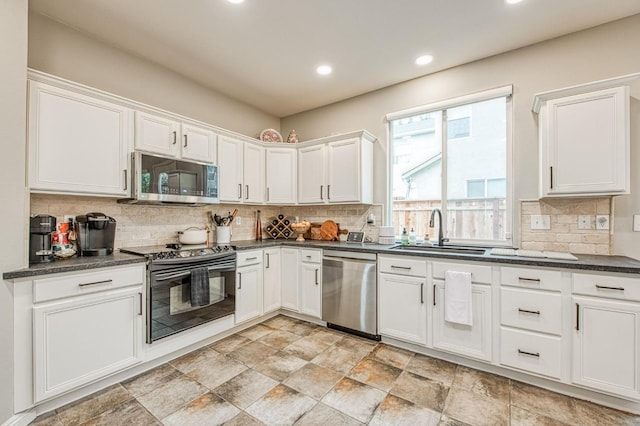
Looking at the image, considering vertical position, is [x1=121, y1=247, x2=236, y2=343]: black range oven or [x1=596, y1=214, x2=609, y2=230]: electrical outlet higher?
[x1=596, y1=214, x2=609, y2=230]: electrical outlet

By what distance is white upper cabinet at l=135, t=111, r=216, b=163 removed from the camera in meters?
2.55

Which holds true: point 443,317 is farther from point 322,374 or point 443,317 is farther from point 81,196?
point 81,196

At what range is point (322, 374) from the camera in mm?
2238

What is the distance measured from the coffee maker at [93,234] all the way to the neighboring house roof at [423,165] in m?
3.10

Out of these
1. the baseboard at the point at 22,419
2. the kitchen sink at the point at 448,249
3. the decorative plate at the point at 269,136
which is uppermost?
the decorative plate at the point at 269,136

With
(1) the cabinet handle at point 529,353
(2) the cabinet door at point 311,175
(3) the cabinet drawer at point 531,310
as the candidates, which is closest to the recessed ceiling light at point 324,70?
(2) the cabinet door at point 311,175

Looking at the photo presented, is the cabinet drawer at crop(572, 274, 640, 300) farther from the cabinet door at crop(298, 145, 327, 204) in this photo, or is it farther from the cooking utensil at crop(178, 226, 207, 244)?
the cooking utensil at crop(178, 226, 207, 244)

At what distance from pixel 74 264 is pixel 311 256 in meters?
2.09

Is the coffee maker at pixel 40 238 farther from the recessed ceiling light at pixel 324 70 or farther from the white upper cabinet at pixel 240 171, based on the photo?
Answer: the recessed ceiling light at pixel 324 70

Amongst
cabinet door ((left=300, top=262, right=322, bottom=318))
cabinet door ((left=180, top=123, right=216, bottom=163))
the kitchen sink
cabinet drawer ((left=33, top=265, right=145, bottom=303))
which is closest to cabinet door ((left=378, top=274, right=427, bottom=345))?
the kitchen sink

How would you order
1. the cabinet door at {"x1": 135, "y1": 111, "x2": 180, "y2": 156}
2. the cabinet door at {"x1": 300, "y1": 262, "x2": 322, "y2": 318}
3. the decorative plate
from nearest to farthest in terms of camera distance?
the cabinet door at {"x1": 135, "y1": 111, "x2": 180, "y2": 156}, the cabinet door at {"x1": 300, "y1": 262, "x2": 322, "y2": 318}, the decorative plate

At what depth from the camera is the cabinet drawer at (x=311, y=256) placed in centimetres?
321

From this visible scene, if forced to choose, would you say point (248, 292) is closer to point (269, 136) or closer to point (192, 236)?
point (192, 236)

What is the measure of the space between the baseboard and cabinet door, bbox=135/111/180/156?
199 centimetres
